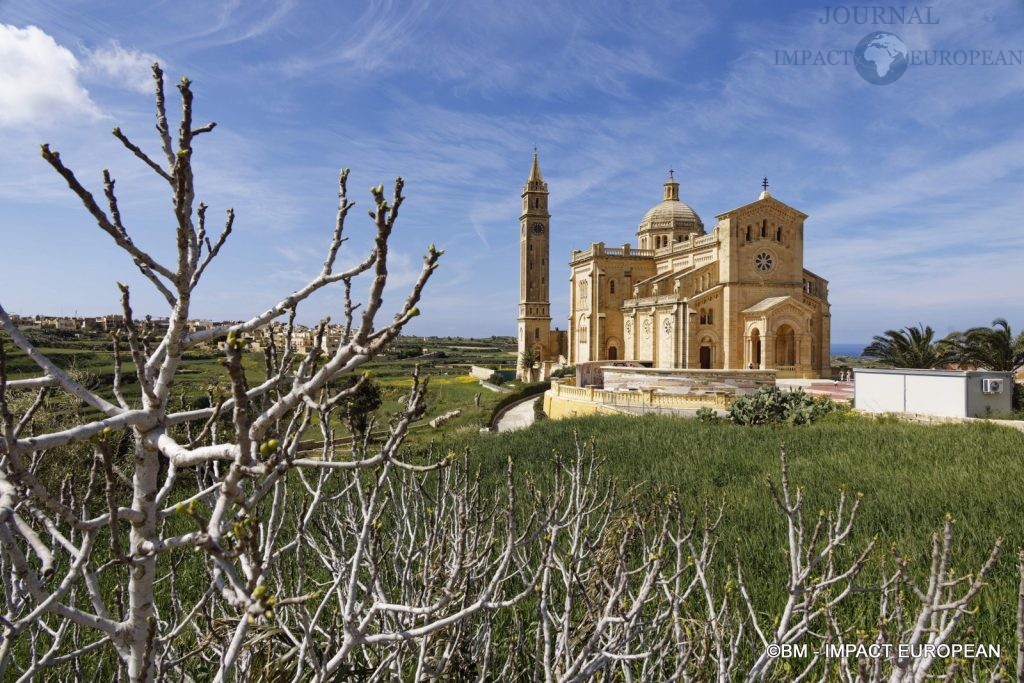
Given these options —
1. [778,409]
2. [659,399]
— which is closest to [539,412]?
[659,399]

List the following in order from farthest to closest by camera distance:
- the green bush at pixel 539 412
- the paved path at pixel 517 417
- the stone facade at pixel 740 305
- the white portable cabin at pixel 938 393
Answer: the stone facade at pixel 740 305
the paved path at pixel 517 417
the green bush at pixel 539 412
the white portable cabin at pixel 938 393

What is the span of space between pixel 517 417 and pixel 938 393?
17.7m

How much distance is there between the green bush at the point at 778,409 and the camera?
16.3 meters

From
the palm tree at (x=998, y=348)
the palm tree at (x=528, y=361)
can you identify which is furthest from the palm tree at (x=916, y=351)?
the palm tree at (x=528, y=361)

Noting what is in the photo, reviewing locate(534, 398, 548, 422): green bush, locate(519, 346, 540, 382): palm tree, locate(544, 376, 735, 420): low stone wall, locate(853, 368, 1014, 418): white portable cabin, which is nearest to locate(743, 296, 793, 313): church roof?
locate(544, 376, 735, 420): low stone wall

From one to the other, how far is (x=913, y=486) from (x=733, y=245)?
21.6 m

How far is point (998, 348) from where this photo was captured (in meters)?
20.9

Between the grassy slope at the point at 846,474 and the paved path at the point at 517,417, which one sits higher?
the grassy slope at the point at 846,474

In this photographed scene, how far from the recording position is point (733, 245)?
92.5 feet

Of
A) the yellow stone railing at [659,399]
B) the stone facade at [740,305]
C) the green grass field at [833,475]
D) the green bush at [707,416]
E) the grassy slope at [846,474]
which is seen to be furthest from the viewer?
the stone facade at [740,305]

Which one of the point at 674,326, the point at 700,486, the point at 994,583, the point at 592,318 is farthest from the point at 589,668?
the point at 592,318

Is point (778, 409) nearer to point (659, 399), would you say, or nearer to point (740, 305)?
point (659, 399)

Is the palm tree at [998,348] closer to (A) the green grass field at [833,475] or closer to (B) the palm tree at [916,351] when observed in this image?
(B) the palm tree at [916,351]

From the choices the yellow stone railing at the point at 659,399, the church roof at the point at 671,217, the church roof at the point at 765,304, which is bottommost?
the yellow stone railing at the point at 659,399
